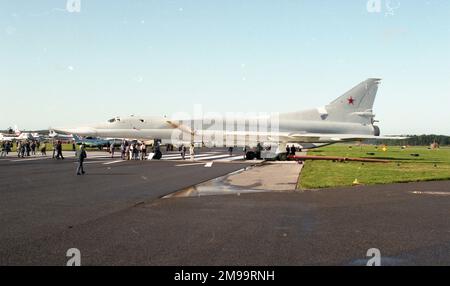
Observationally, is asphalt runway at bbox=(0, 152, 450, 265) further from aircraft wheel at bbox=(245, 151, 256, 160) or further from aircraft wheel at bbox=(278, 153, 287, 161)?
aircraft wheel at bbox=(245, 151, 256, 160)

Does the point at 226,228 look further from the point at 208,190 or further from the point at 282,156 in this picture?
the point at 282,156

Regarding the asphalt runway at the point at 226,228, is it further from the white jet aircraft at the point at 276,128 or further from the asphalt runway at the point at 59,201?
the white jet aircraft at the point at 276,128

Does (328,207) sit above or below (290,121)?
below

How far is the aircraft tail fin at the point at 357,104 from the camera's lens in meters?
47.8

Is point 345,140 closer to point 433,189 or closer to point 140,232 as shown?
point 433,189

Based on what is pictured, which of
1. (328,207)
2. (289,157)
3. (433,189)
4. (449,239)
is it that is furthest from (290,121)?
(449,239)

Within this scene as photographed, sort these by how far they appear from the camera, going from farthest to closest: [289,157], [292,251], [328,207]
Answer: [289,157] → [328,207] → [292,251]

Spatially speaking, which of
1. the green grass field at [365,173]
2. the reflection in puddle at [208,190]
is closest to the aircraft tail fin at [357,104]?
the green grass field at [365,173]

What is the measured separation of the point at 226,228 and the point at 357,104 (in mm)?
42115

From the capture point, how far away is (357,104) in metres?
47.9

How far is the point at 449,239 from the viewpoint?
807cm

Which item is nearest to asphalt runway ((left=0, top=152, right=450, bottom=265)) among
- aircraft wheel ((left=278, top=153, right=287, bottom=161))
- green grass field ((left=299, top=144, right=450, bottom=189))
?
green grass field ((left=299, top=144, right=450, bottom=189))

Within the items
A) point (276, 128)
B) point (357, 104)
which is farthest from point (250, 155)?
point (357, 104)
